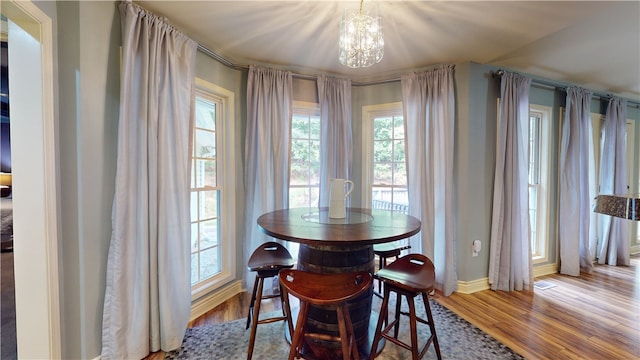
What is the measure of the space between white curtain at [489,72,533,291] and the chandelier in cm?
186

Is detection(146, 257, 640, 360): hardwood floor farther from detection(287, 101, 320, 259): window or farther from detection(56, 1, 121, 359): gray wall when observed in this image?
detection(287, 101, 320, 259): window

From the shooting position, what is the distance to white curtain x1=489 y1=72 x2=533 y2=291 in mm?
2693

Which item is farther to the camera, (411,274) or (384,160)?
(384,160)

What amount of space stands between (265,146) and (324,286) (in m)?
1.62

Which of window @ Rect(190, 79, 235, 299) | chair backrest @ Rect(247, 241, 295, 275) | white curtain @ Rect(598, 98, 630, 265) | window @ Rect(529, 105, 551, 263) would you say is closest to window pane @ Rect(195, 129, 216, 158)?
window @ Rect(190, 79, 235, 299)

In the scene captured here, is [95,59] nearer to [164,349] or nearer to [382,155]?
[164,349]

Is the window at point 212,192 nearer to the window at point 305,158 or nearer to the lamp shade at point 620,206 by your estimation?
the window at point 305,158

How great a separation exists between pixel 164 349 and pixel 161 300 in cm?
35

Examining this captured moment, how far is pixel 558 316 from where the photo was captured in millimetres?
2287

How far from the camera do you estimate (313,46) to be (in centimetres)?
230

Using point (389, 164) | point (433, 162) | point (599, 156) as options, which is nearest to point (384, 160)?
point (389, 164)

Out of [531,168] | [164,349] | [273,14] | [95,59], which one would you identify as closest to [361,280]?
[164,349]

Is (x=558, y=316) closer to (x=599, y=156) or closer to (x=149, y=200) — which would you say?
(x=599, y=156)

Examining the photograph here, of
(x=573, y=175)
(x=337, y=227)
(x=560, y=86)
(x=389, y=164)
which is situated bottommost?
(x=337, y=227)
